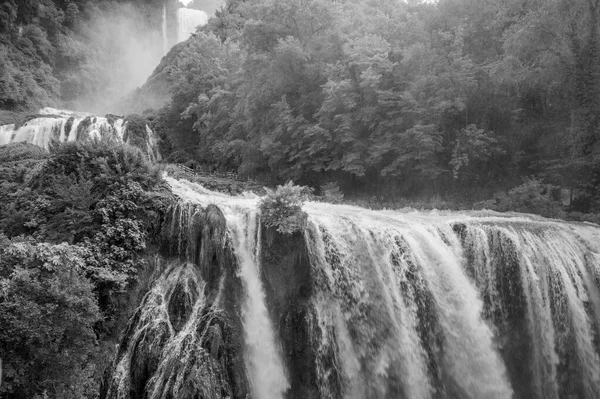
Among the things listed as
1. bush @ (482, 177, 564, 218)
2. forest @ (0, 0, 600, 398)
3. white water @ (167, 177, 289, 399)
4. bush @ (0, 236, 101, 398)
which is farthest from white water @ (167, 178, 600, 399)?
bush @ (482, 177, 564, 218)

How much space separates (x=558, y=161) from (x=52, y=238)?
18194 mm

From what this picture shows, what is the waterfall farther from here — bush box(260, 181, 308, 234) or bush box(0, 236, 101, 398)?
bush box(0, 236, 101, 398)

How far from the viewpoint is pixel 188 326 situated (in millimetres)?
9141

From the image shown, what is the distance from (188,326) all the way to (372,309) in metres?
4.56

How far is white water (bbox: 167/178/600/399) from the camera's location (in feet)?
32.1

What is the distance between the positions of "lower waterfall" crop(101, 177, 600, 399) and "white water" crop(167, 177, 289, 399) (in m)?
0.03

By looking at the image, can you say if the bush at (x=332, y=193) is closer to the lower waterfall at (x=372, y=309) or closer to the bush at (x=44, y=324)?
the lower waterfall at (x=372, y=309)

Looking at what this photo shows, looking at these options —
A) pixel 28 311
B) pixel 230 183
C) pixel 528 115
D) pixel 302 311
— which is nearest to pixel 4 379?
pixel 28 311

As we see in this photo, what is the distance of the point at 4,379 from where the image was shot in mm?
6598

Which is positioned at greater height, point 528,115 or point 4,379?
point 528,115

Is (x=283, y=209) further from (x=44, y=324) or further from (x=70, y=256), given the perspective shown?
(x=44, y=324)

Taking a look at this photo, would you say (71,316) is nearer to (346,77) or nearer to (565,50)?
(346,77)

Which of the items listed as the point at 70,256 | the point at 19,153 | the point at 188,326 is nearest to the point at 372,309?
the point at 188,326

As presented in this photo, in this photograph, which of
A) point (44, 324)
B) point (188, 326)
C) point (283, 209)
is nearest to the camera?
point (44, 324)
